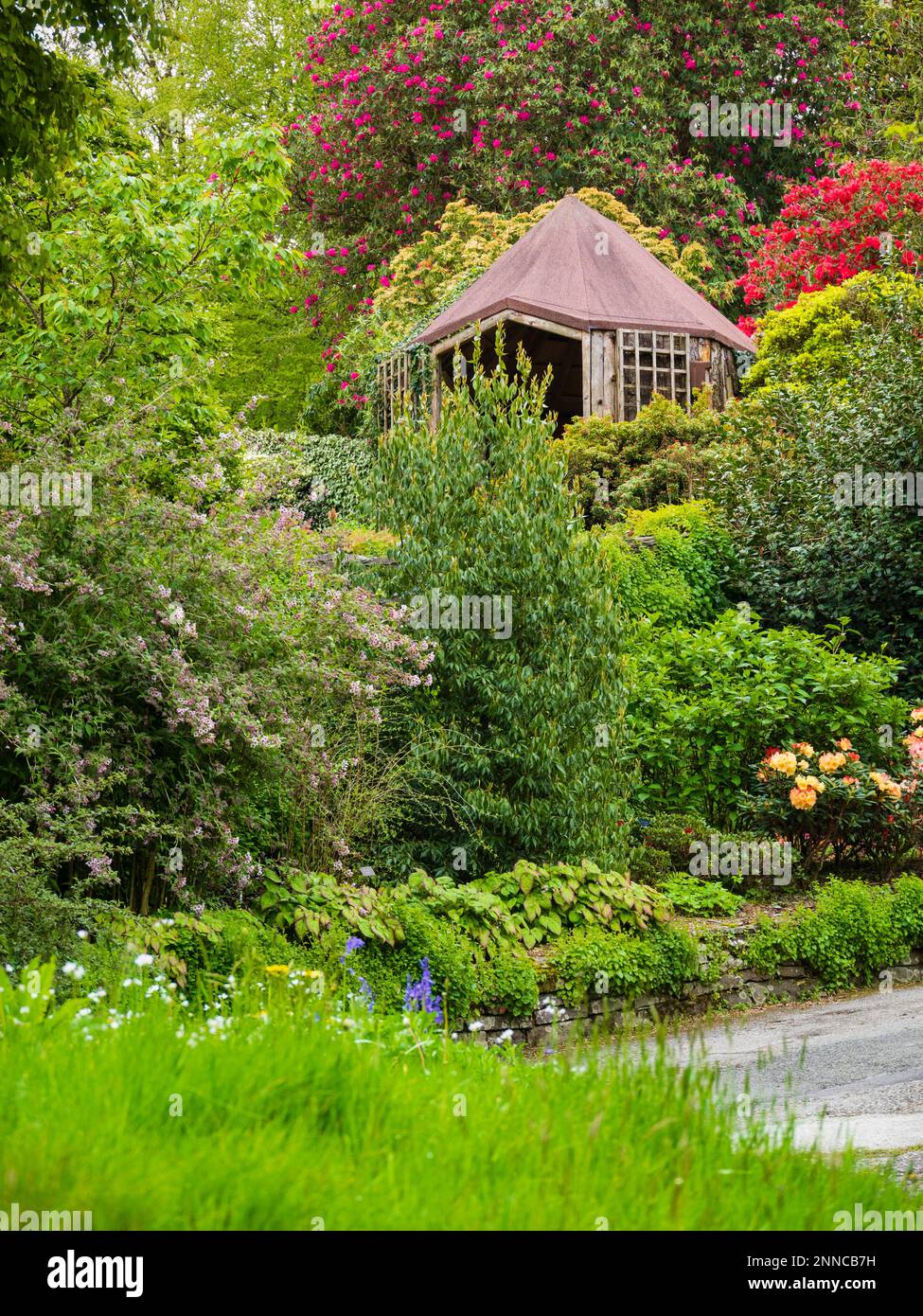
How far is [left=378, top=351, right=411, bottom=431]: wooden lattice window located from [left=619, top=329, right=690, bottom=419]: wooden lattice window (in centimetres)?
363

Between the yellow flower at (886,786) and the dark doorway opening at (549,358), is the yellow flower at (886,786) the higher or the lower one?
the lower one

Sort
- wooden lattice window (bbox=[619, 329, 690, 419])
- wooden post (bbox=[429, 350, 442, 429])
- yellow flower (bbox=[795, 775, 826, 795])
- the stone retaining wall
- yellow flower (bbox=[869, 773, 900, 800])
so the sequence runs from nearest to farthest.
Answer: the stone retaining wall, yellow flower (bbox=[795, 775, 826, 795]), yellow flower (bbox=[869, 773, 900, 800]), wooden lattice window (bbox=[619, 329, 690, 419]), wooden post (bbox=[429, 350, 442, 429])

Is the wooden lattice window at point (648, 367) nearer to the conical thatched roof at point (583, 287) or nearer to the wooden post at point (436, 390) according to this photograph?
the conical thatched roof at point (583, 287)

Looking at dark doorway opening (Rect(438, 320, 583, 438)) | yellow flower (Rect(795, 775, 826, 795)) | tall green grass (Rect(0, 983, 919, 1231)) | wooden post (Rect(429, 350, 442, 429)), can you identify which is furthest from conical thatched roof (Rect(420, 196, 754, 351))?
tall green grass (Rect(0, 983, 919, 1231))

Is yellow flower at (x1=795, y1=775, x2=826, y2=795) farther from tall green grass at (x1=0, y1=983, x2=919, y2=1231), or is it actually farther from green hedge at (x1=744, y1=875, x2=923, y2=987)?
tall green grass at (x1=0, y1=983, x2=919, y2=1231)

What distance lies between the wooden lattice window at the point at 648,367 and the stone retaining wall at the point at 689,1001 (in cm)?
1208

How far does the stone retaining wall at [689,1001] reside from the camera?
7.73 metres

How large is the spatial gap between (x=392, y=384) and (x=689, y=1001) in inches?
634

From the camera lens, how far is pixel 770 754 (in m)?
10.6

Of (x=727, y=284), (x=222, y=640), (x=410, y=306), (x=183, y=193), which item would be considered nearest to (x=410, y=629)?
(x=222, y=640)

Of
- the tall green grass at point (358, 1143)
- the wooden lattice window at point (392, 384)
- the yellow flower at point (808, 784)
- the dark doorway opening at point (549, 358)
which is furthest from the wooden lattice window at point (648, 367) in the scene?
the tall green grass at point (358, 1143)

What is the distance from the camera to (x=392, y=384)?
2291cm

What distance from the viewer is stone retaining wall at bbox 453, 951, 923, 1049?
7.73 metres
